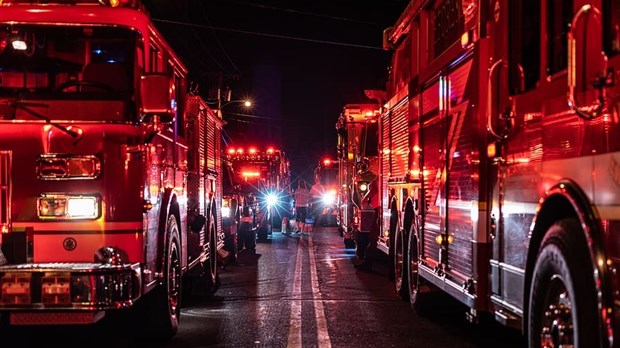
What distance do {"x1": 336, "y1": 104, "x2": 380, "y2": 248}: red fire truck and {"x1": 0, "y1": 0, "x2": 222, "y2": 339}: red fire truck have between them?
7909 mm

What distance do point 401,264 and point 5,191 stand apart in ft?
17.9

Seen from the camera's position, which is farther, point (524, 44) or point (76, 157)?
point (76, 157)

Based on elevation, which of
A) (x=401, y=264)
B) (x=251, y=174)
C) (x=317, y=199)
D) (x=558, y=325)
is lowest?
(x=401, y=264)

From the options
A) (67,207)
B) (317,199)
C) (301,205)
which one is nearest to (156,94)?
(67,207)

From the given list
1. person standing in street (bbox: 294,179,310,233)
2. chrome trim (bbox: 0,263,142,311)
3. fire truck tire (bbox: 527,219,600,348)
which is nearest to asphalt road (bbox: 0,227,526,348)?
chrome trim (bbox: 0,263,142,311)

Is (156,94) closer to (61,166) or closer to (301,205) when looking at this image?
(61,166)

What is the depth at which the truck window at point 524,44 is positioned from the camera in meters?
5.10

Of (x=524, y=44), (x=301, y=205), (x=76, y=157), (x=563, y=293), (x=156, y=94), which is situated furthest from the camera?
(x=301, y=205)

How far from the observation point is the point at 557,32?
15.4 ft

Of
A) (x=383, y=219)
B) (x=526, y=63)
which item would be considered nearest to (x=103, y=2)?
(x=526, y=63)

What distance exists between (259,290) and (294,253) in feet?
21.7

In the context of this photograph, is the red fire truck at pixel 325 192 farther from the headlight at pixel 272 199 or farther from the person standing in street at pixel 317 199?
the headlight at pixel 272 199

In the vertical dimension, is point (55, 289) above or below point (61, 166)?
below

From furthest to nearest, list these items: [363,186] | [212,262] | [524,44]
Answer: [363,186] → [212,262] → [524,44]
